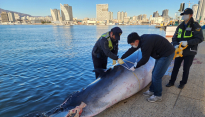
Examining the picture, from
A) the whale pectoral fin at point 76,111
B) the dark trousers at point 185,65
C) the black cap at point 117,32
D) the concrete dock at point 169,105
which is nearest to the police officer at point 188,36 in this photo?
the dark trousers at point 185,65

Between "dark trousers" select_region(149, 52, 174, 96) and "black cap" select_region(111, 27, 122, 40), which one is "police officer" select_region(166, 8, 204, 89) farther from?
"black cap" select_region(111, 27, 122, 40)

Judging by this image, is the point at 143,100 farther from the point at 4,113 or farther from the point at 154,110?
the point at 4,113

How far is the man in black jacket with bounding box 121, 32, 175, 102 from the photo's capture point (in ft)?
10.2

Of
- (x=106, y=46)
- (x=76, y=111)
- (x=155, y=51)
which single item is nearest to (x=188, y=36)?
(x=155, y=51)

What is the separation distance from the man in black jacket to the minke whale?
1.74 ft

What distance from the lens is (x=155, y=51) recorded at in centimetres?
340

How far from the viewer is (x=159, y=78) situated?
3533mm

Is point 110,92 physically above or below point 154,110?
above

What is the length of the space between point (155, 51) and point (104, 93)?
5.69ft

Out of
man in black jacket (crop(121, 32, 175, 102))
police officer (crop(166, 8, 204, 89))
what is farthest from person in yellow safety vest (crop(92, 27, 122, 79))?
police officer (crop(166, 8, 204, 89))

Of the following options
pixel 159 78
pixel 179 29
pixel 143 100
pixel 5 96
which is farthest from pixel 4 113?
pixel 179 29

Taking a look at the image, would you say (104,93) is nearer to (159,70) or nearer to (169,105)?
(159,70)

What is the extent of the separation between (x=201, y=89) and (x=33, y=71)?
9810 mm

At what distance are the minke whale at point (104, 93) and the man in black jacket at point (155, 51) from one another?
0.53 metres
